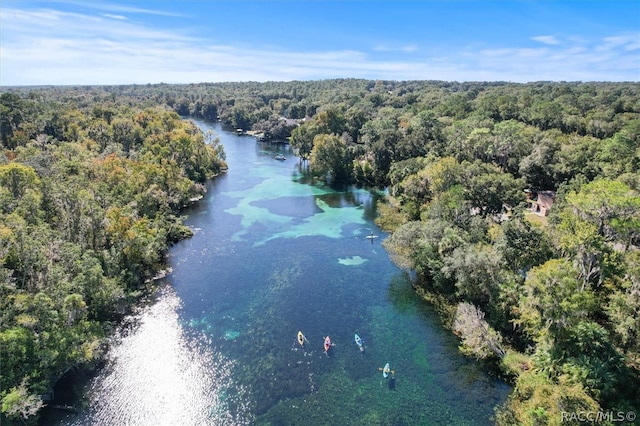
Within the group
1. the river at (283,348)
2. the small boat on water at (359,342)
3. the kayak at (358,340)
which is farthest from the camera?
the kayak at (358,340)

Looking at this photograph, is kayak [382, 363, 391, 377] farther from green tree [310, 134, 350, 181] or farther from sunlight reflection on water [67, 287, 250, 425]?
green tree [310, 134, 350, 181]

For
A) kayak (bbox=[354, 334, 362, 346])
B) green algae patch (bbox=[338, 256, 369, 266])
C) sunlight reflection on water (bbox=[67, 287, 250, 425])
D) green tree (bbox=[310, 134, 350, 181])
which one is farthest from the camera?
green tree (bbox=[310, 134, 350, 181])

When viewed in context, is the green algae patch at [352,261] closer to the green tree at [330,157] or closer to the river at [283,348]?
the river at [283,348]

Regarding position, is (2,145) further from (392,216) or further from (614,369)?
(614,369)

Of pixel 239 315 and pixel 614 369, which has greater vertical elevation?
pixel 614 369

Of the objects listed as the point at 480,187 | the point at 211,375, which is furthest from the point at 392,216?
the point at 211,375

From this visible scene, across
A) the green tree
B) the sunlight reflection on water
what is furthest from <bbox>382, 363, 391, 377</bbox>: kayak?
the green tree

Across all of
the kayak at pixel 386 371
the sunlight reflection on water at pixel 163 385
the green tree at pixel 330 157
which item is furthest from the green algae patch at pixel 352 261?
the green tree at pixel 330 157
